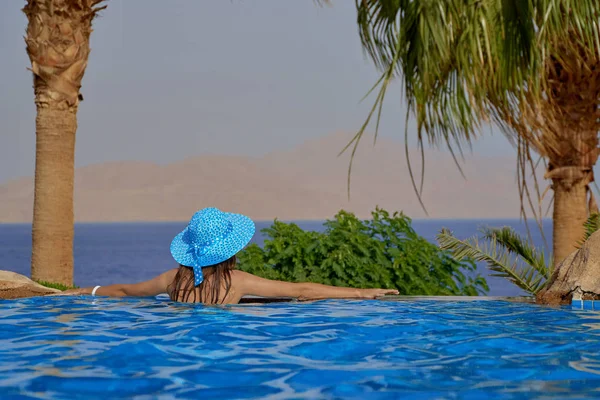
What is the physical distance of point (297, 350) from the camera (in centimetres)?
519

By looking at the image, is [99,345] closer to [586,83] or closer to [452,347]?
[452,347]

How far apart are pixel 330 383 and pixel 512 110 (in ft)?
20.6

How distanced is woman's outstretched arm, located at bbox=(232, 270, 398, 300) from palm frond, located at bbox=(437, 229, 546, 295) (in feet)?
9.40

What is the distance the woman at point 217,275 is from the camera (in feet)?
22.0

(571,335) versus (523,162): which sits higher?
(523,162)

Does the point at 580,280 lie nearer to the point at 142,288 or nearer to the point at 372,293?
the point at 372,293

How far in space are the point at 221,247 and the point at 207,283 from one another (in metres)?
0.40

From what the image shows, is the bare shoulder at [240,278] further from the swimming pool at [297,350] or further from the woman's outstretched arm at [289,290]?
the swimming pool at [297,350]

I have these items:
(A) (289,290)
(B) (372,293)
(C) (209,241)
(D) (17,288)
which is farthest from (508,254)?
(D) (17,288)

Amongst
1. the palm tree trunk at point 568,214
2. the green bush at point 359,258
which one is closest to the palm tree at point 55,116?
the green bush at point 359,258

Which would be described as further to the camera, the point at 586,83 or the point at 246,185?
the point at 246,185

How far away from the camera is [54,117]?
12.0 meters

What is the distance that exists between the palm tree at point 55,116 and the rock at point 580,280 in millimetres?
7472

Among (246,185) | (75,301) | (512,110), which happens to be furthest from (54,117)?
(246,185)
